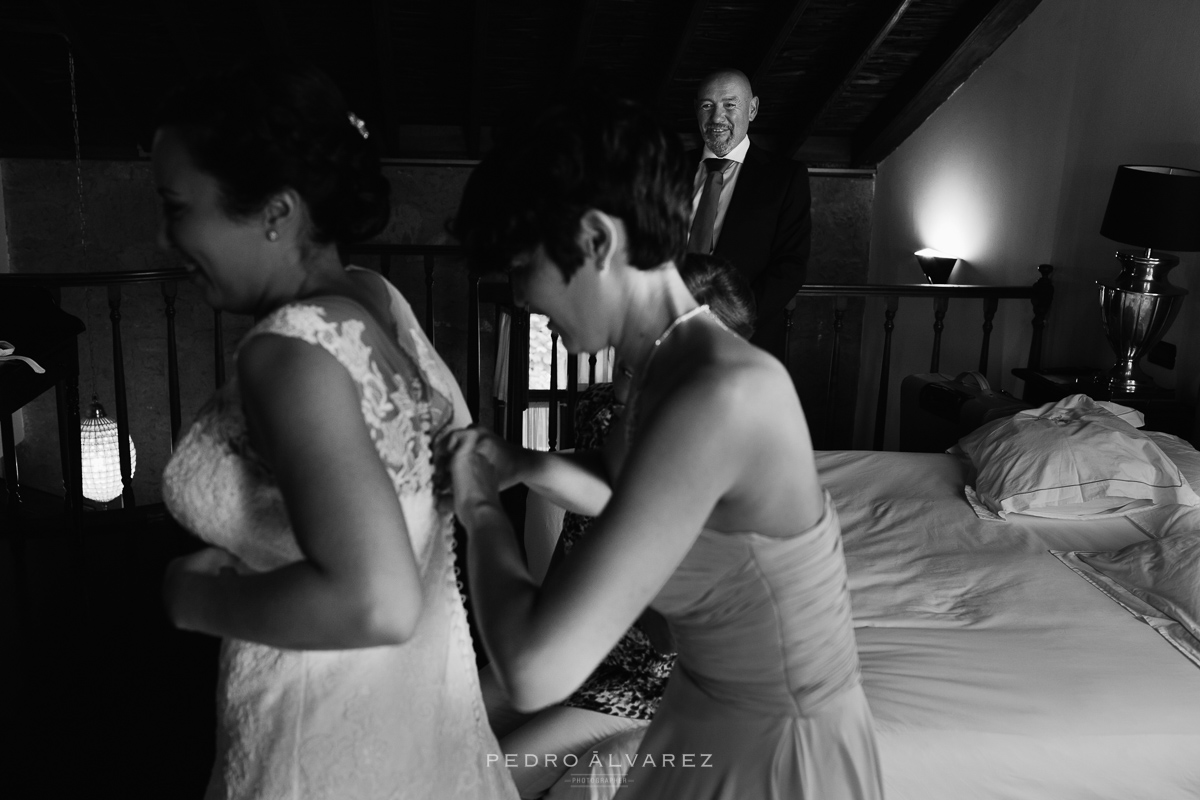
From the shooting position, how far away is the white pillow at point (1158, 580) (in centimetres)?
219

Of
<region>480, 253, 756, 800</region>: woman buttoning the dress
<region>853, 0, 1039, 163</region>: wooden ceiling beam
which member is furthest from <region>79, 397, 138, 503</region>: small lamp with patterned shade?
<region>853, 0, 1039, 163</region>: wooden ceiling beam

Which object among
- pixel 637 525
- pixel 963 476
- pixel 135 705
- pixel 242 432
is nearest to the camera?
pixel 637 525

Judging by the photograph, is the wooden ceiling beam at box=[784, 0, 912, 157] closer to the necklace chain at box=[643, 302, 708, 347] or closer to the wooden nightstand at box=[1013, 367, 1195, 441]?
the wooden nightstand at box=[1013, 367, 1195, 441]

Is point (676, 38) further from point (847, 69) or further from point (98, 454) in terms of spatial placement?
point (98, 454)

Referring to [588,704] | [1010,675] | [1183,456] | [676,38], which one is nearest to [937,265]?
[676,38]

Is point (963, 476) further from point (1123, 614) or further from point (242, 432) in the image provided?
point (242, 432)

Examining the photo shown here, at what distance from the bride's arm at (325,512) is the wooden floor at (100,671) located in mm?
1853

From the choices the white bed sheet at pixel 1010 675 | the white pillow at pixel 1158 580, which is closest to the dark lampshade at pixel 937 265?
the white bed sheet at pixel 1010 675

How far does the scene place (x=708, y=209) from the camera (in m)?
3.59

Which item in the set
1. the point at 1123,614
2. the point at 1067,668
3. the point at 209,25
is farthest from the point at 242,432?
the point at 209,25

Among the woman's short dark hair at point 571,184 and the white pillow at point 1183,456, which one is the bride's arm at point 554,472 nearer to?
the woman's short dark hair at point 571,184

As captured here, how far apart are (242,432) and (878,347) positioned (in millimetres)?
6036

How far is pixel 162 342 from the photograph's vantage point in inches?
275

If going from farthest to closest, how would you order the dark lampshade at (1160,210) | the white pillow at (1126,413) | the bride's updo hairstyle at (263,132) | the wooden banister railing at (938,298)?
the wooden banister railing at (938,298) < the dark lampshade at (1160,210) < the white pillow at (1126,413) < the bride's updo hairstyle at (263,132)
